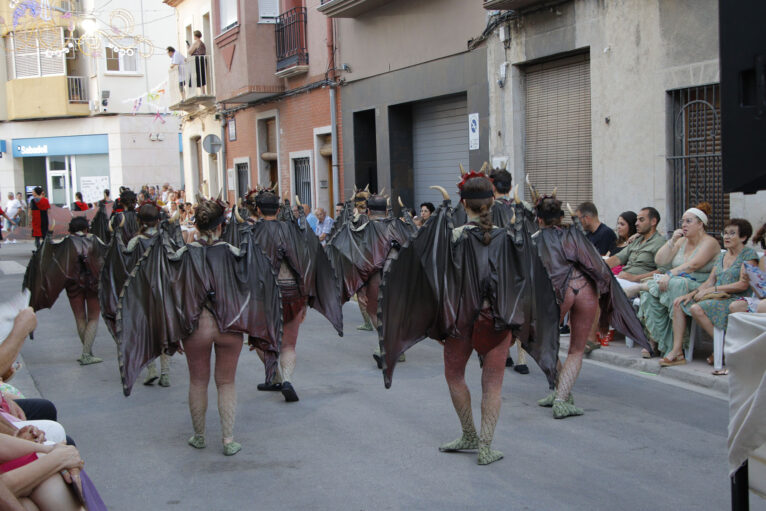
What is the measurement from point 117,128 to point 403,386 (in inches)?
1272

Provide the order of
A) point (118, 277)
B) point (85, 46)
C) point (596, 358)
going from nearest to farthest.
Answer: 1. point (118, 277)
2. point (596, 358)
3. point (85, 46)

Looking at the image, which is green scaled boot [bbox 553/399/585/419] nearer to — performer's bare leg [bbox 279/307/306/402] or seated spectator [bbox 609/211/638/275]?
performer's bare leg [bbox 279/307/306/402]

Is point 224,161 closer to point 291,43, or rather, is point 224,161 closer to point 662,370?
point 291,43

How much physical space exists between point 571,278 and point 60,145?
1401 inches

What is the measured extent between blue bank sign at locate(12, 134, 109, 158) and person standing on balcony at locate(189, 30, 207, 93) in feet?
37.8

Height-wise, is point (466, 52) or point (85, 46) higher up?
point (85, 46)

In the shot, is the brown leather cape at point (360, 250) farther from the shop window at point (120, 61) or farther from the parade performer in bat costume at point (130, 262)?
the shop window at point (120, 61)

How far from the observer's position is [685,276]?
8789 millimetres

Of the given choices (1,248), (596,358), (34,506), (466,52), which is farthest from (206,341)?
(1,248)

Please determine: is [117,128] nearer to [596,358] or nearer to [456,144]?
[456,144]

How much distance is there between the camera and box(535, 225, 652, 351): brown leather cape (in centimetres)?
673

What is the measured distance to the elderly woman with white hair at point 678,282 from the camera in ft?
28.4

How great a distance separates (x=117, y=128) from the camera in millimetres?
37125

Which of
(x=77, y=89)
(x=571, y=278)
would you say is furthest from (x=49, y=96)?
(x=571, y=278)
